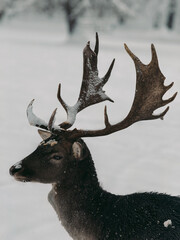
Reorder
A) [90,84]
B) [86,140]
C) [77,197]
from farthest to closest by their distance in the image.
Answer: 1. [86,140]
2. [90,84]
3. [77,197]

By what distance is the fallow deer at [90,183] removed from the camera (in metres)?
3.08

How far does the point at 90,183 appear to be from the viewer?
10.6 feet

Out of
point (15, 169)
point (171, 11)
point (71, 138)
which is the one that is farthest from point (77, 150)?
point (171, 11)

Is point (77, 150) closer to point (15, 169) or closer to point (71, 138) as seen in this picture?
point (71, 138)

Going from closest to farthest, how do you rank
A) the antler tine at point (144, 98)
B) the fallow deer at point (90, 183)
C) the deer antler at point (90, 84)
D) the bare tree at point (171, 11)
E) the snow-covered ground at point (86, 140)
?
the fallow deer at point (90, 183)
the antler tine at point (144, 98)
the deer antler at point (90, 84)
the snow-covered ground at point (86, 140)
the bare tree at point (171, 11)

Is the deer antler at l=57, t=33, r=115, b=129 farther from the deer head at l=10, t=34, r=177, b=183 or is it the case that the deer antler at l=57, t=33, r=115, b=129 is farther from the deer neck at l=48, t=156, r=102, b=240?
the deer neck at l=48, t=156, r=102, b=240

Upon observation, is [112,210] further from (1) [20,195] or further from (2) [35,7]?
(2) [35,7]

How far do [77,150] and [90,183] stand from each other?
0.28 metres

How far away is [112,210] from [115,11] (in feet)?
91.6

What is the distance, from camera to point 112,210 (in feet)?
10.3

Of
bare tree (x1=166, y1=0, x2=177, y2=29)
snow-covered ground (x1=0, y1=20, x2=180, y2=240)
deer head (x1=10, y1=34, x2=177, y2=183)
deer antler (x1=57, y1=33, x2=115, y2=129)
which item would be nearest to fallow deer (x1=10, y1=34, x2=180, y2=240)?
deer head (x1=10, y1=34, x2=177, y2=183)

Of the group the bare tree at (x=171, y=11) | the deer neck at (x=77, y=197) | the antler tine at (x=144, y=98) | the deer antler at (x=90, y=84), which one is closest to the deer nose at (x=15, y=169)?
the deer neck at (x=77, y=197)

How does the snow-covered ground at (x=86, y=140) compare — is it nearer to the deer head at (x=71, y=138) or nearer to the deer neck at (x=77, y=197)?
the deer head at (x=71, y=138)

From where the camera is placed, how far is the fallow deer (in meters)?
3.08
